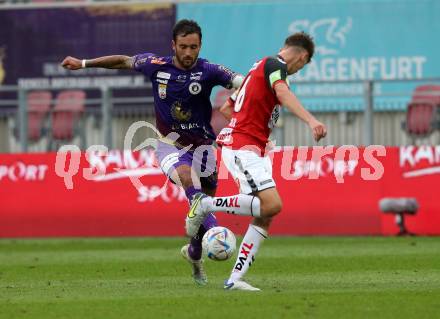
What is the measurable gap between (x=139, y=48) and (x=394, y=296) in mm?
15876

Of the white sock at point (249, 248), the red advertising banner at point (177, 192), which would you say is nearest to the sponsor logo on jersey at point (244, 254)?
the white sock at point (249, 248)

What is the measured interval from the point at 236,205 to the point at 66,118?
11.2 metres

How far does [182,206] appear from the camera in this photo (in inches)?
765

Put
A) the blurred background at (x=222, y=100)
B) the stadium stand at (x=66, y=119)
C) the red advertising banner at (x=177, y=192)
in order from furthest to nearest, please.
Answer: the stadium stand at (x=66, y=119) → the blurred background at (x=222, y=100) → the red advertising banner at (x=177, y=192)

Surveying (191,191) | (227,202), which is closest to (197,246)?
(191,191)

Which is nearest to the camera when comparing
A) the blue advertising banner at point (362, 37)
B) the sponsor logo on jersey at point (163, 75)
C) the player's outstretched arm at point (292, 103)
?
the player's outstretched arm at point (292, 103)

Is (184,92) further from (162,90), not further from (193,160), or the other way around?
(193,160)

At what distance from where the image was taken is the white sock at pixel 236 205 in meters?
10.5

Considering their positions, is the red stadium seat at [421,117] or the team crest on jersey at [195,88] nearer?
the team crest on jersey at [195,88]

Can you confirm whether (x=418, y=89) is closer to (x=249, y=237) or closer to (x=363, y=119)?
(x=363, y=119)

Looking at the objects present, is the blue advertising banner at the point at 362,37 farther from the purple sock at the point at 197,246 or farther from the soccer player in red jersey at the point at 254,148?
the soccer player in red jersey at the point at 254,148

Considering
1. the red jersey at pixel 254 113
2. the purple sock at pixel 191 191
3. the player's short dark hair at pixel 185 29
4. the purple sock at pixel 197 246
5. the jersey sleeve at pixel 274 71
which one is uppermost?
the player's short dark hair at pixel 185 29

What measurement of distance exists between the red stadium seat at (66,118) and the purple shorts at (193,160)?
30.9 feet

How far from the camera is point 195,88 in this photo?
1153cm
